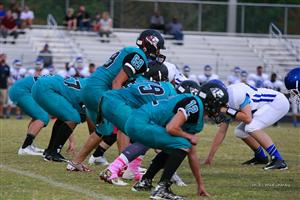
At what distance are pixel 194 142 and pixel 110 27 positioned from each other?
20719mm

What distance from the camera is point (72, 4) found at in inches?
1172

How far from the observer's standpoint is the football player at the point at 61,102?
11.4 m

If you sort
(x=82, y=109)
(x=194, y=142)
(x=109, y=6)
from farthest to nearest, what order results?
(x=109, y=6) < (x=82, y=109) < (x=194, y=142)

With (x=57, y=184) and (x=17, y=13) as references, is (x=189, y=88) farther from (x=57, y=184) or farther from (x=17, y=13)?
(x=17, y=13)

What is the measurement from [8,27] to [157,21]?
4920mm

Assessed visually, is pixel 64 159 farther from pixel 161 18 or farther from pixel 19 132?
pixel 161 18

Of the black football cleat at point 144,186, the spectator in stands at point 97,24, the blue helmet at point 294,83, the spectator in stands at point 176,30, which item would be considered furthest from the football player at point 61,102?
the spectator in stands at point 176,30

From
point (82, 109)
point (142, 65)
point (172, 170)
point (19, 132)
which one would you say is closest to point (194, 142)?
point (172, 170)

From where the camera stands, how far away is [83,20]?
92.9ft

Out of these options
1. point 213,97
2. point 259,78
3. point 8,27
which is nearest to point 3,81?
point 8,27

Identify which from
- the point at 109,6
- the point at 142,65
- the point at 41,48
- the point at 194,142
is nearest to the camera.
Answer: the point at 194,142

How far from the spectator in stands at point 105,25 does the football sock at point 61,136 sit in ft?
54.2

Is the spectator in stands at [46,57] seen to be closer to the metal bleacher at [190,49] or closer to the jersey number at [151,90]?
the metal bleacher at [190,49]

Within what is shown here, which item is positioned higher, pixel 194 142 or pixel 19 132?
pixel 194 142
